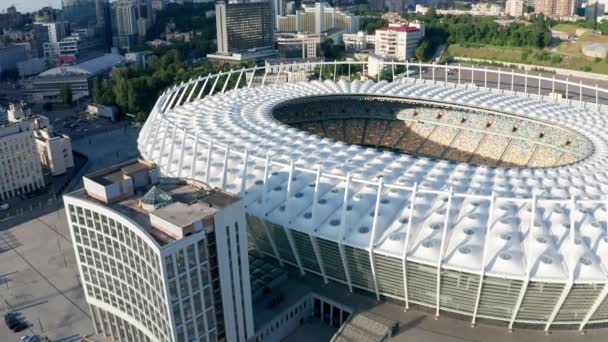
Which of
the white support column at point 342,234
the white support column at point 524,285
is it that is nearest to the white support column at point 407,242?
the white support column at point 342,234

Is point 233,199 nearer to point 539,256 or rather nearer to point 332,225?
point 332,225

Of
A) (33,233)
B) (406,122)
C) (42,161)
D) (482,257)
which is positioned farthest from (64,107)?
(482,257)

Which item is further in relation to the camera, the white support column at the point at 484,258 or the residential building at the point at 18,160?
the residential building at the point at 18,160

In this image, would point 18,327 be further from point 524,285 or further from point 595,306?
point 595,306

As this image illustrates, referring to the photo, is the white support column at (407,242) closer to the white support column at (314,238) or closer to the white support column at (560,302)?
the white support column at (314,238)

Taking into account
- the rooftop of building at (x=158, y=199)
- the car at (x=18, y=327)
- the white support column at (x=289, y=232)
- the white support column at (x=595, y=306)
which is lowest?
the car at (x=18, y=327)

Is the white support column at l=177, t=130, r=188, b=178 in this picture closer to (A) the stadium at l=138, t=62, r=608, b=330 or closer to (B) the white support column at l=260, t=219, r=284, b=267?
(A) the stadium at l=138, t=62, r=608, b=330

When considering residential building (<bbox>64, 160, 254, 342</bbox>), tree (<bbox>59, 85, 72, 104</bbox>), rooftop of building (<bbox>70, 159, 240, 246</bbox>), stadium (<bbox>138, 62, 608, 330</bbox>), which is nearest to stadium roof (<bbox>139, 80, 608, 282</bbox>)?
stadium (<bbox>138, 62, 608, 330</bbox>)
